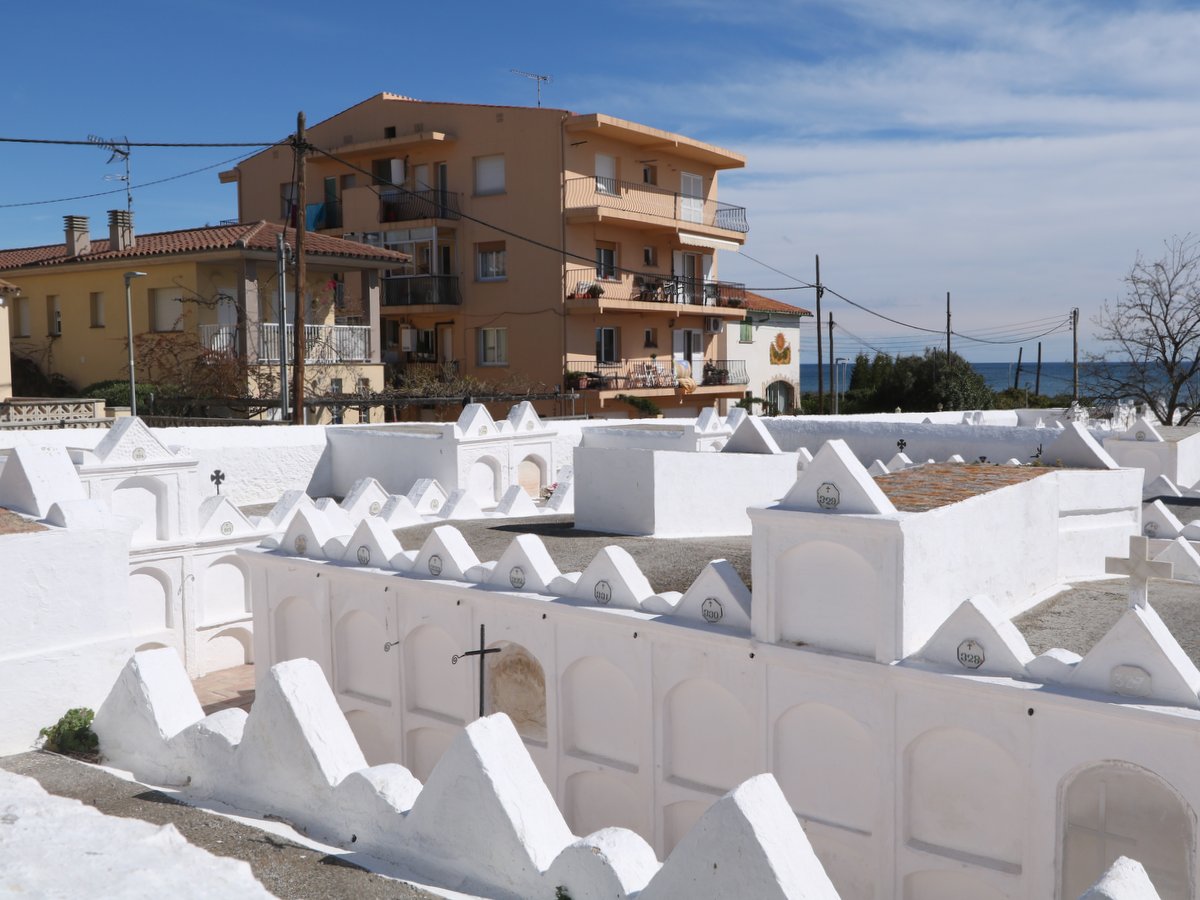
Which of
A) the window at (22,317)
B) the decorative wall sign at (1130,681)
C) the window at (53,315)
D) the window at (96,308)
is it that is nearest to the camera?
the decorative wall sign at (1130,681)

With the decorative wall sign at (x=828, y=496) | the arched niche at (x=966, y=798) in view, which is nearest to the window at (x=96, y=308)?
the decorative wall sign at (x=828, y=496)

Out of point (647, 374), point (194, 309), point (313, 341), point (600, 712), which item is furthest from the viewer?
point (647, 374)

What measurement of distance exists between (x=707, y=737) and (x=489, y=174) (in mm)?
33522

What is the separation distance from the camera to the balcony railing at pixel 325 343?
34.0 meters

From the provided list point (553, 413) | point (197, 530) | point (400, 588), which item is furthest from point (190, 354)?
point (400, 588)

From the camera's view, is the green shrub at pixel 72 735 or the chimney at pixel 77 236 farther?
the chimney at pixel 77 236

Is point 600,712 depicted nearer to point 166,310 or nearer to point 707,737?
point 707,737

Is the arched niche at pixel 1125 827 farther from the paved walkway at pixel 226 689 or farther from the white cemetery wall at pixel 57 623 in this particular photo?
the paved walkway at pixel 226 689

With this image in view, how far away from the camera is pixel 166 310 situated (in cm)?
3531

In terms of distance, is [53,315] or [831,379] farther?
[831,379]

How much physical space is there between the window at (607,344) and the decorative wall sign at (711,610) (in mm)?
31754

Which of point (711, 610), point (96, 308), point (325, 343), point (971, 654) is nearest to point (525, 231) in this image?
point (325, 343)

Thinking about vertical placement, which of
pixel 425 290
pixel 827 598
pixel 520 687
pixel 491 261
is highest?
pixel 491 261

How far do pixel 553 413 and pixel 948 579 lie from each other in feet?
99.6
